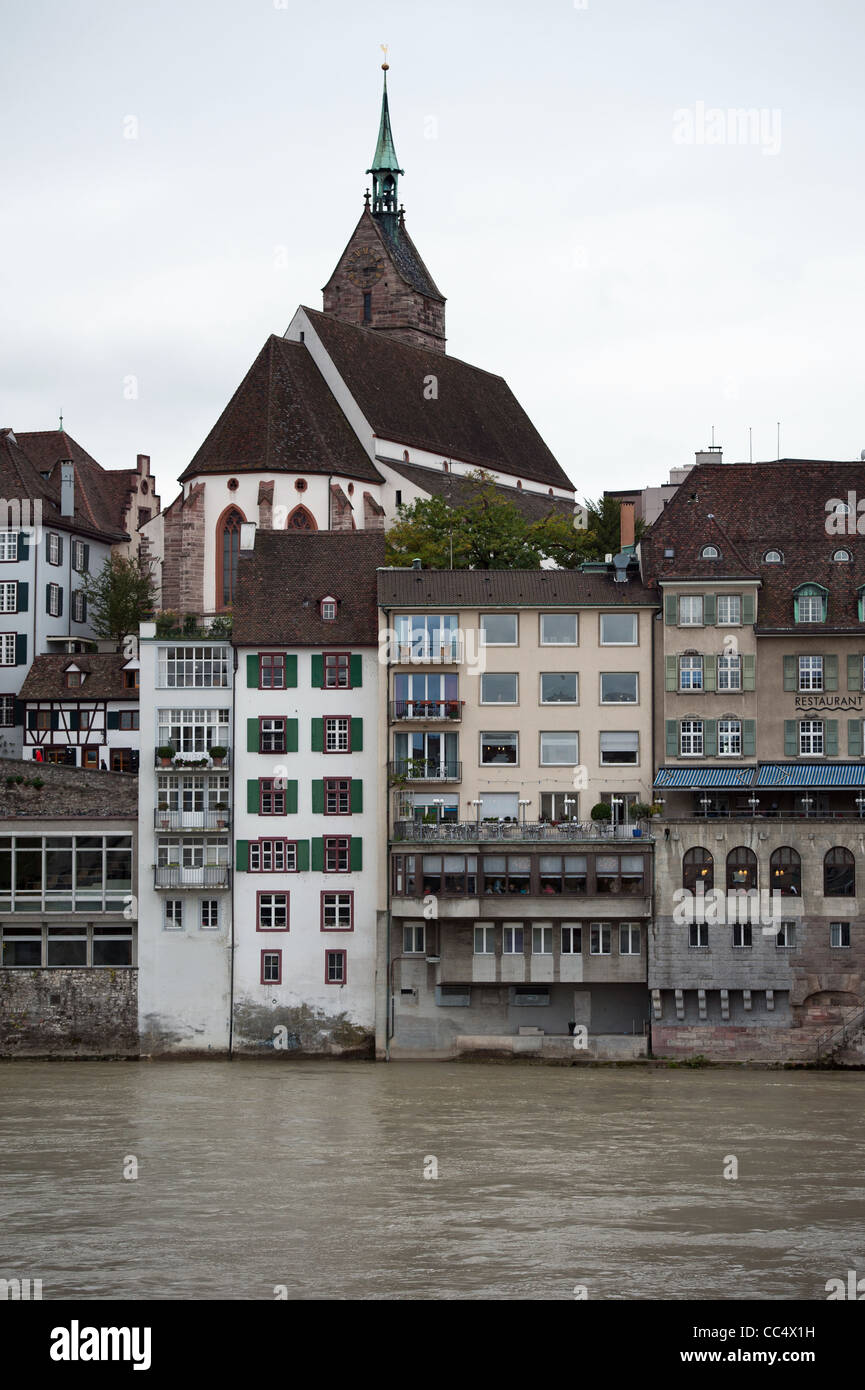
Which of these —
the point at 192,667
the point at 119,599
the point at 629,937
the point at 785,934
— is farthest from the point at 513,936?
the point at 119,599

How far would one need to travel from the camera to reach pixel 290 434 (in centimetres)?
9775

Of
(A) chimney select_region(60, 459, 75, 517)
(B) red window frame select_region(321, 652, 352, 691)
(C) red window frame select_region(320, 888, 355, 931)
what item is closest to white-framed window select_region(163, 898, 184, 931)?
(C) red window frame select_region(320, 888, 355, 931)

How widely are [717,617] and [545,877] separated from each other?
10107mm

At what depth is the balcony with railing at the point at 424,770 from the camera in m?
65.8

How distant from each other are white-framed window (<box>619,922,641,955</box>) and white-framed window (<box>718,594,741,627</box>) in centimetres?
1007

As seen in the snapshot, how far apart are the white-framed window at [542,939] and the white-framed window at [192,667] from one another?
1237cm

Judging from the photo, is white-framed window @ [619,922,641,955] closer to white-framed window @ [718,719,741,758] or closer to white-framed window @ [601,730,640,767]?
white-framed window @ [601,730,640,767]

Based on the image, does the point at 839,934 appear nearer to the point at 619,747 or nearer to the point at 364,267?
the point at 619,747

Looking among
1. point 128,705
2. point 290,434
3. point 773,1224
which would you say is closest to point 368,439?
point 290,434

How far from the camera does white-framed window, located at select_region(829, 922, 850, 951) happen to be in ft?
207

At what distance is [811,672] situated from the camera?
68.1 m

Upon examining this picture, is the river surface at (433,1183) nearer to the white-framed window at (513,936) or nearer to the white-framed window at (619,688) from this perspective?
the white-framed window at (513,936)

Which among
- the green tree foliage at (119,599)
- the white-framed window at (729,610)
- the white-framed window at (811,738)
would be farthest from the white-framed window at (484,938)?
the green tree foliage at (119,599)

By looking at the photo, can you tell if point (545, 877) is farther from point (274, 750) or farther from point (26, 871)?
point (26, 871)
